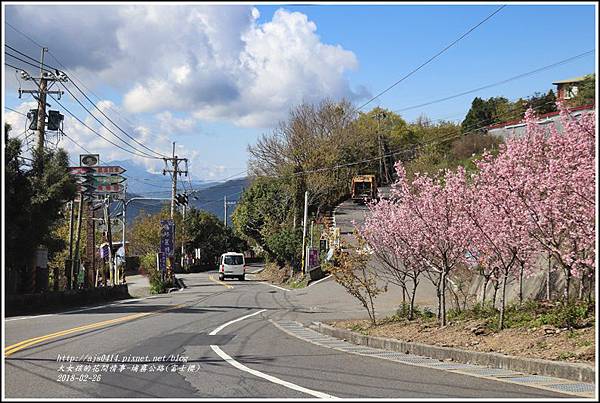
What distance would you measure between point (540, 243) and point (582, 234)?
117cm

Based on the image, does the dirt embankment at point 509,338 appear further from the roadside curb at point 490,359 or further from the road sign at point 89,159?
the road sign at point 89,159

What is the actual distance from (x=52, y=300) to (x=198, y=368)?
1718cm

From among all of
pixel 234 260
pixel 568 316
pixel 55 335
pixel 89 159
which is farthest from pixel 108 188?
pixel 568 316

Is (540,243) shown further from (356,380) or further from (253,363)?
(253,363)

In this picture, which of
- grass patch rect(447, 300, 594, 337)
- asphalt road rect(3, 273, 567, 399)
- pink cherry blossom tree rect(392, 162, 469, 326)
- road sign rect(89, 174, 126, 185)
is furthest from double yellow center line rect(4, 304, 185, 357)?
road sign rect(89, 174, 126, 185)

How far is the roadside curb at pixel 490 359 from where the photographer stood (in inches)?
354

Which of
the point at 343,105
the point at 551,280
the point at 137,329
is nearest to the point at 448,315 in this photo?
the point at 551,280

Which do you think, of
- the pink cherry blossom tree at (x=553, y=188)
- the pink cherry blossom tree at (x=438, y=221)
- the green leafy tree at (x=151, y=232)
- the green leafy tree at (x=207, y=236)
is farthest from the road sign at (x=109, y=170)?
the pink cherry blossom tree at (x=553, y=188)

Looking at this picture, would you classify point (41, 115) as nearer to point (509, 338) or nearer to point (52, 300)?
point (52, 300)

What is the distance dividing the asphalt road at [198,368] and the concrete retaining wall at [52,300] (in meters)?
4.72

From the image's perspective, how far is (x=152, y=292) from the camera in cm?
4112

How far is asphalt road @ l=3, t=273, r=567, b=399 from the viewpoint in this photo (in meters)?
8.41

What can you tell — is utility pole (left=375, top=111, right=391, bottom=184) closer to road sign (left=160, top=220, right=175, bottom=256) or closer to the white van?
the white van

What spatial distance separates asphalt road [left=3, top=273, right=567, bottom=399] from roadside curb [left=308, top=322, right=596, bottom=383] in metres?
0.91
